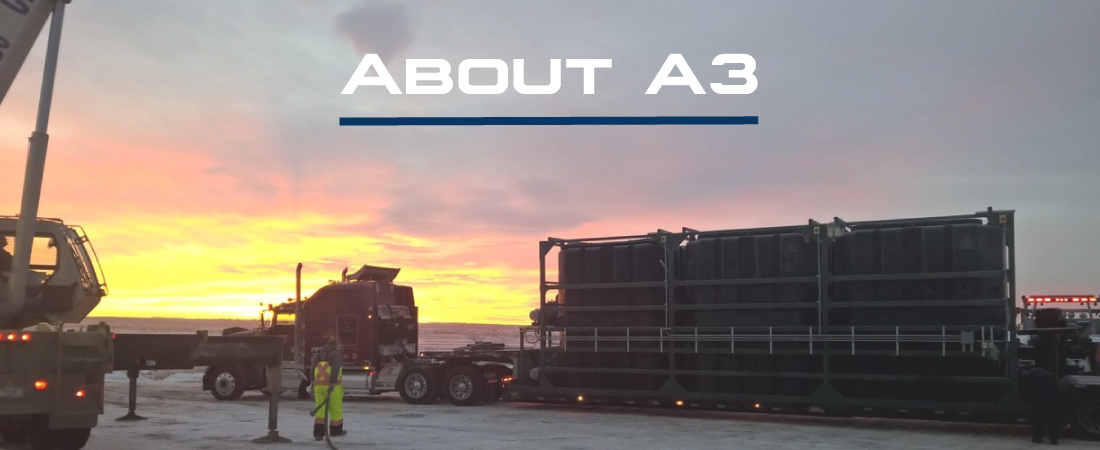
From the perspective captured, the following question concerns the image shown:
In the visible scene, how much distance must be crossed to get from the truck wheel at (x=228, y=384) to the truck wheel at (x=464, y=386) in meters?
5.54

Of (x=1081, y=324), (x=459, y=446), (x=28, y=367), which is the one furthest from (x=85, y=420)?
(x=1081, y=324)

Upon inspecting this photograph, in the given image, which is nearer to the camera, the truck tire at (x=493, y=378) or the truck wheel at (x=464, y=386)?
the truck wheel at (x=464, y=386)

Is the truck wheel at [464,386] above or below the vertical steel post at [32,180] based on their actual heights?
below

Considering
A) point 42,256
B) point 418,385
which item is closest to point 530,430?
point 418,385

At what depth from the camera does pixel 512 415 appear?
2039cm

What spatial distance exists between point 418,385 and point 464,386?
1.25 m

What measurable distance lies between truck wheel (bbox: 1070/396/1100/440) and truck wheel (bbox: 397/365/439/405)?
13.3 m

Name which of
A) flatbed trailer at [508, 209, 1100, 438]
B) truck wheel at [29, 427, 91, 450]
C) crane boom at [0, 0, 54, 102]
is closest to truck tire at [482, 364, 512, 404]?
flatbed trailer at [508, 209, 1100, 438]

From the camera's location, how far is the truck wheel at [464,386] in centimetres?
2281

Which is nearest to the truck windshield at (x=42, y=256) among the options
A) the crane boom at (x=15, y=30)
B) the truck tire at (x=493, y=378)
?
the crane boom at (x=15, y=30)

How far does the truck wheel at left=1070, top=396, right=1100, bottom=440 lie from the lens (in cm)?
1630

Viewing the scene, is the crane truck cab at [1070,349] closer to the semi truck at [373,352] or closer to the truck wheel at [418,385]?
the semi truck at [373,352]

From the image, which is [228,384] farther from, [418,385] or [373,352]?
[418,385]

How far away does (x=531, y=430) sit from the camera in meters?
17.5
